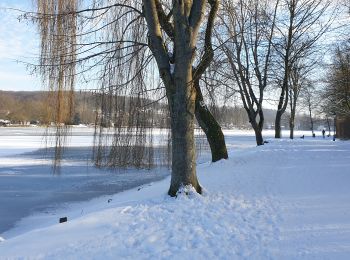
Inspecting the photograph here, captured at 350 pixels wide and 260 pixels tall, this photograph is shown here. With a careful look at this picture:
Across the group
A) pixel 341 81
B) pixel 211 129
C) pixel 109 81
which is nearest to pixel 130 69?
pixel 109 81

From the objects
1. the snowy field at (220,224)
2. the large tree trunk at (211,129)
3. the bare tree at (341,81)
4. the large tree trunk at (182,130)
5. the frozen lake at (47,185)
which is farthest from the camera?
the bare tree at (341,81)

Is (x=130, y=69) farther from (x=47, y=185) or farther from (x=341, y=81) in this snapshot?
(x=341, y=81)

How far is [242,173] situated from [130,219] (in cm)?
453

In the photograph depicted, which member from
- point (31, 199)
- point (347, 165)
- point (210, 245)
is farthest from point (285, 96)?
point (210, 245)

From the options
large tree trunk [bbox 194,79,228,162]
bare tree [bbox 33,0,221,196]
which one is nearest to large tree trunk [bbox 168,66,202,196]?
bare tree [bbox 33,0,221,196]

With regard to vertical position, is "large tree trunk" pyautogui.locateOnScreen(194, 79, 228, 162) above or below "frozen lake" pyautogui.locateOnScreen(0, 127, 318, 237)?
above

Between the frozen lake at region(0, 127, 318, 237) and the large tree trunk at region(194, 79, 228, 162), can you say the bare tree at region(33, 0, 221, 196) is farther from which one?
the large tree trunk at region(194, 79, 228, 162)

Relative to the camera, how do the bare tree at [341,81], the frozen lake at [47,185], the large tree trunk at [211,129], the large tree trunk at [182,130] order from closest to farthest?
the large tree trunk at [182,130] < the frozen lake at [47,185] < the large tree trunk at [211,129] < the bare tree at [341,81]

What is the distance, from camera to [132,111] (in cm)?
852

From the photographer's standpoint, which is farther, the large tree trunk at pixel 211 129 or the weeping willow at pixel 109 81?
the large tree trunk at pixel 211 129

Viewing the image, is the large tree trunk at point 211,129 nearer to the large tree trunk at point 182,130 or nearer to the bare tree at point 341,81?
the large tree trunk at point 182,130

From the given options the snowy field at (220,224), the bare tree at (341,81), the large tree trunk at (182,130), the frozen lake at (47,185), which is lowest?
the frozen lake at (47,185)

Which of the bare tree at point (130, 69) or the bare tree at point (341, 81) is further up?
the bare tree at point (341, 81)

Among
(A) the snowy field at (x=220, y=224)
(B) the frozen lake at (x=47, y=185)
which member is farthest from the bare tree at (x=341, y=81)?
(A) the snowy field at (x=220, y=224)
